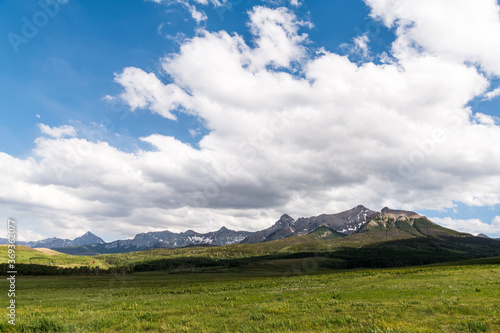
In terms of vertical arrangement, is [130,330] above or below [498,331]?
below

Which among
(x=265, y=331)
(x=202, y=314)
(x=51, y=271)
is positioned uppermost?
(x=265, y=331)

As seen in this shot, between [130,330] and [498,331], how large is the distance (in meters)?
18.2

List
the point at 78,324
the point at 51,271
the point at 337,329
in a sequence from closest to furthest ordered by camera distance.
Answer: the point at 337,329, the point at 78,324, the point at 51,271

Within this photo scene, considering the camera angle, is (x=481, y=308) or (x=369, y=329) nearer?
(x=369, y=329)

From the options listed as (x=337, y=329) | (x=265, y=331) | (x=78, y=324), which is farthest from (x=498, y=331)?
(x=78, y=324)

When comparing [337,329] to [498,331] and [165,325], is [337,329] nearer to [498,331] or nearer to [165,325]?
[498,331]

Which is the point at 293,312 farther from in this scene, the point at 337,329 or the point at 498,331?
the point at 498,331

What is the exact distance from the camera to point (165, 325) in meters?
15.9

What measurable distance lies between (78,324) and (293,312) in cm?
1419

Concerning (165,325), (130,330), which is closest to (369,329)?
(165,325)

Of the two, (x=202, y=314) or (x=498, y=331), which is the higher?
(x=498, y=331)

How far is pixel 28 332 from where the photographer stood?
49.9ft

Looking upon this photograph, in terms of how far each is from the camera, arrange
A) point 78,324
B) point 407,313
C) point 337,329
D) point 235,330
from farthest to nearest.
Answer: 1. point 78,324
2. point 407,313
3. point 235,330
4. point 337,329

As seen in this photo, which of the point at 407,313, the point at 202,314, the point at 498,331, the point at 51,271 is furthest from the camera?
the point at 51,271
